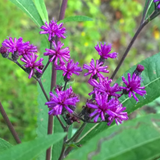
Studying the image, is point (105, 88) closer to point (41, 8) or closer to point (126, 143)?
point (126, 143)

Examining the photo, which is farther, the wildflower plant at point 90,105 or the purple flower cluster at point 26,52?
the purple flower cluster at point 26,52

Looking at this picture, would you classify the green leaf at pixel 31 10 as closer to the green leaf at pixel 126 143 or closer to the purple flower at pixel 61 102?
the purple flower at pixel 61 102

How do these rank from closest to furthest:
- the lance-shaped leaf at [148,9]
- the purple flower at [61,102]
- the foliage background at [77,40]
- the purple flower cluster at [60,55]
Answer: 1. the purple flower at [61,102]
2. the purple flower cluster at [60,55]
3. the lance-shaped leaf at [148,9]
4. the foliage background at [77,40]

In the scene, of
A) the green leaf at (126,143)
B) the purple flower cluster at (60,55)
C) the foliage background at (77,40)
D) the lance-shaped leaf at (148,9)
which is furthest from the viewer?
the foliage background at (77,40)

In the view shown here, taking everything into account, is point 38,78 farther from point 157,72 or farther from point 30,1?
point 157,72

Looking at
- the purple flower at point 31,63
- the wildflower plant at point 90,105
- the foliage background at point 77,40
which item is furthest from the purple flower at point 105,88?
the foliage background at point 77,40

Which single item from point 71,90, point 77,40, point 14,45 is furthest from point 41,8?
point 77,40

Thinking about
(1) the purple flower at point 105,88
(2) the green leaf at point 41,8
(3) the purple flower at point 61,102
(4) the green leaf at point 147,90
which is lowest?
(4) the green leaf at point 147,90
